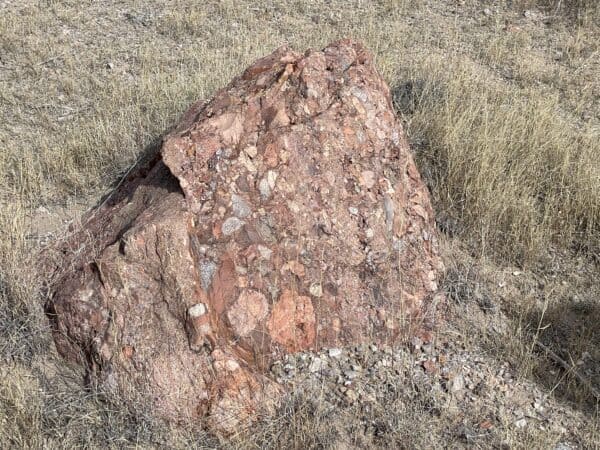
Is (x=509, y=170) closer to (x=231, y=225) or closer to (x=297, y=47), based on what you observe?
(x=231, y=225)

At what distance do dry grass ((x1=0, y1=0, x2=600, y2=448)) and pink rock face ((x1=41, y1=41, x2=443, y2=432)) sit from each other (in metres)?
0.21

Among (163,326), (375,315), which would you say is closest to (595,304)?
(375,315)

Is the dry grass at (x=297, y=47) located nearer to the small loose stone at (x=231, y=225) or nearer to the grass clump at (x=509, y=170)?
the grass clump at (x=509, y=170)

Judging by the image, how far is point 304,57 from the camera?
3164 millimetres

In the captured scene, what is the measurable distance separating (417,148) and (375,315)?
175cm

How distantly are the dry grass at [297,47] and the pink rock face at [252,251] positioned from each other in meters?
0.21

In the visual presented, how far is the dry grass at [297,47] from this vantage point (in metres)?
2.59

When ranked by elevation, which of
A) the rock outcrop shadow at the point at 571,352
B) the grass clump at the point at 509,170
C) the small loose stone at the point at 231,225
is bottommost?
the rock outcrop shadow at the point at 571,352

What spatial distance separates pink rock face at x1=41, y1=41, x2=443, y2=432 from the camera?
8.28ft

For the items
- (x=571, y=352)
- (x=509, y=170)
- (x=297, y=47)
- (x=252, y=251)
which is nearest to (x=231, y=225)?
(x=252, y=251)

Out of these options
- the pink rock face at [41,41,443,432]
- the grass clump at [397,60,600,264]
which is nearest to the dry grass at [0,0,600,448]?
the grass clump at [397,60,600,264]

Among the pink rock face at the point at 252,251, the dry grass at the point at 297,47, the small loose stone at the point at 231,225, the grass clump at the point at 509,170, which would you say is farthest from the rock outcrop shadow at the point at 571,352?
the small loose stone at the point at 231,225

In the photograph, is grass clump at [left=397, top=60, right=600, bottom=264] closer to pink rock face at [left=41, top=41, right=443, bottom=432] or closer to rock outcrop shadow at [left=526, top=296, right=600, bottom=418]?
rock outcrop shadow at [left=526, top=296, right=600, bottom=418]

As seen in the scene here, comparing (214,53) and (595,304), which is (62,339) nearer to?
(595,304)
